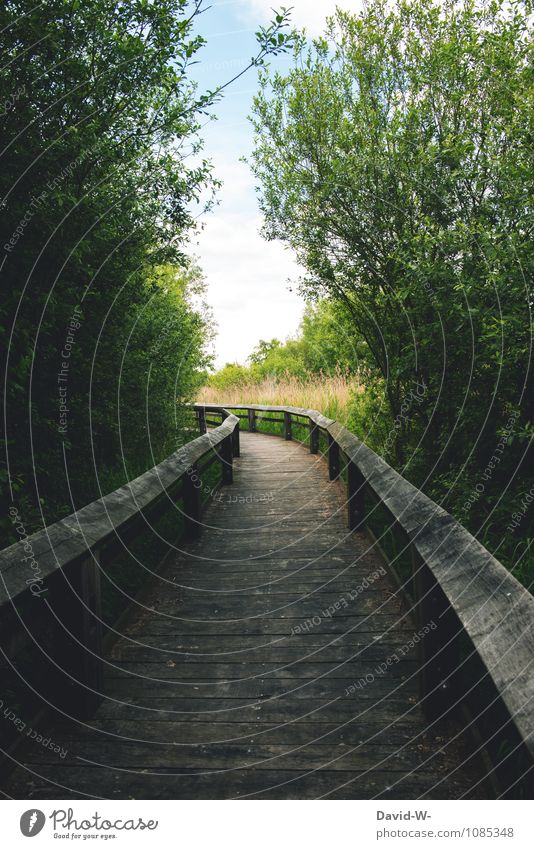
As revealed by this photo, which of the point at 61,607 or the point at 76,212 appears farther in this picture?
the point at 76,212

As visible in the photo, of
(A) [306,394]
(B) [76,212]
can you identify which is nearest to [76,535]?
(B) [76,212]

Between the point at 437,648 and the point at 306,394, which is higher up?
the point at 306,394

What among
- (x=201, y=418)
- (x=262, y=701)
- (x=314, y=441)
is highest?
(x=201, y=418)

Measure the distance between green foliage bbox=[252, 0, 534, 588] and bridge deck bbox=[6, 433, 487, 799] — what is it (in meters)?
1.66

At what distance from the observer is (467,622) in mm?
1606

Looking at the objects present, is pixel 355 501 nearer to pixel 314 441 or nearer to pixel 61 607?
pixel 61 607

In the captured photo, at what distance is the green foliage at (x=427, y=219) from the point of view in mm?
4441

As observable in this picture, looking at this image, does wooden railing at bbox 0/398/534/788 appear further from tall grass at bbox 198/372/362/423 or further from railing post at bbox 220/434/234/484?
tall grass at bbox 198/372/362/423

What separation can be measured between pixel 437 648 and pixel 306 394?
13.6 metres

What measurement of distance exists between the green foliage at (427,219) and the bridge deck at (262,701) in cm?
166

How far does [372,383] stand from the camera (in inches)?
Result: 320

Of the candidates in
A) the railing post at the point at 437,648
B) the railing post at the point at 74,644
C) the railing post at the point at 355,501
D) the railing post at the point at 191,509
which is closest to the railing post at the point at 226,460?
the railing post at the point at 191,509

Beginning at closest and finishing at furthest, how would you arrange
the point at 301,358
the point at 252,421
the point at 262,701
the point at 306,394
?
the point at 262,701 → the point at 306,394 → the point at 252,421 → the point at 301,358

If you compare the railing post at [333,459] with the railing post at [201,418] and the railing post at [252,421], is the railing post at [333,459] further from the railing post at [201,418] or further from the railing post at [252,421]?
the railing post at [252,421]
